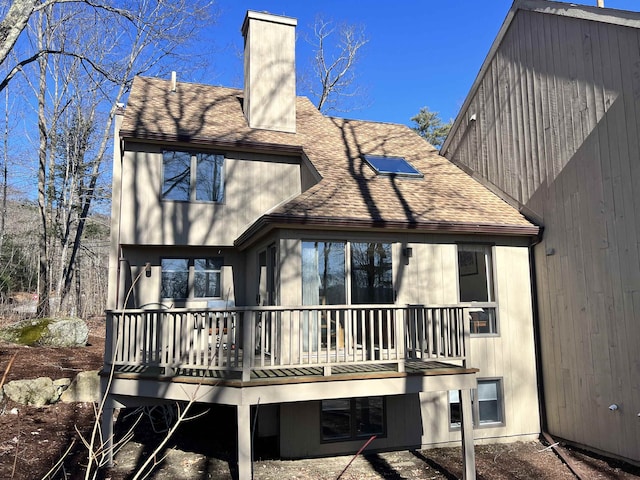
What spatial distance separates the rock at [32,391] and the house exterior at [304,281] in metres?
2.01

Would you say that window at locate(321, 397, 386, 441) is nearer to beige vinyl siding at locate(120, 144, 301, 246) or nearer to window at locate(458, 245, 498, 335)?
window at locate(458, 245, 498, 335)

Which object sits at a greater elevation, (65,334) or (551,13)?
(551,13)

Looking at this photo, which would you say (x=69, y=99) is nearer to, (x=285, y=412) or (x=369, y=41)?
(x=369, y=41)

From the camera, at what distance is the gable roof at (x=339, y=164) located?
827 cm

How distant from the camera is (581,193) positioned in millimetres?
8219

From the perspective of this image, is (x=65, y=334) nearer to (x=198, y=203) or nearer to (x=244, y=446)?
(x=198, y=203)

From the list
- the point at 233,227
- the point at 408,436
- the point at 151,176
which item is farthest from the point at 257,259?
the point at 408,436

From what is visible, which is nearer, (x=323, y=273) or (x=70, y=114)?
(x=323, y=273)

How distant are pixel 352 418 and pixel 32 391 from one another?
618 centimetres

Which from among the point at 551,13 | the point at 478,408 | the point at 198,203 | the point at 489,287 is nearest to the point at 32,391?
the point at 198,203

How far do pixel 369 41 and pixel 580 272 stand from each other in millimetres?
19896

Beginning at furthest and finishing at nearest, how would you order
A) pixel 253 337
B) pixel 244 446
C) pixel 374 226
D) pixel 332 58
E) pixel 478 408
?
pixel 332 58
pixel 478 408
pixel 374 226
pixel 253 337
pixel 244 446

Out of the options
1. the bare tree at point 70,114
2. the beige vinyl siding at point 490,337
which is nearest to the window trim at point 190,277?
the beige vinyl siding at point 490,337

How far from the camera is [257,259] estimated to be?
957 cm
